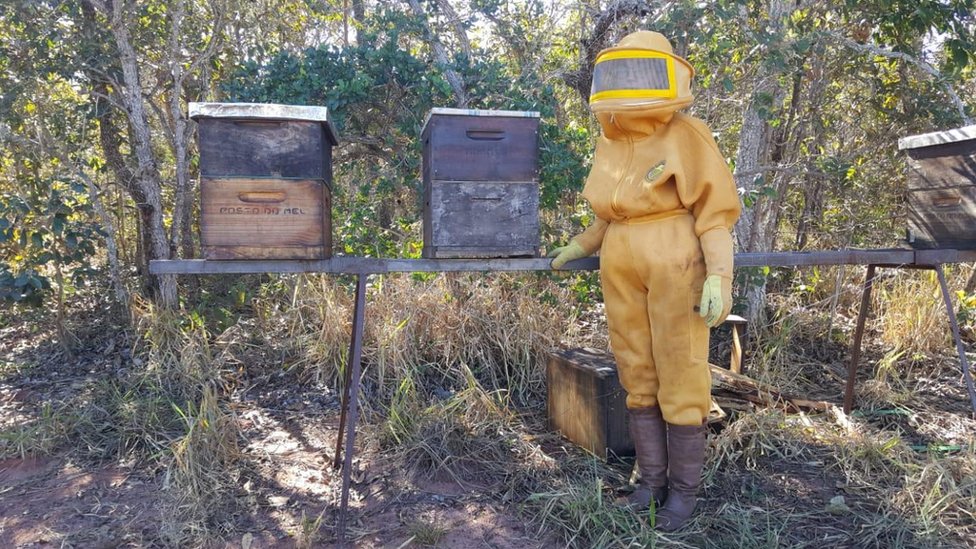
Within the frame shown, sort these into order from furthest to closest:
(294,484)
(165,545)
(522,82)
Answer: (522,82) → (294,484) → (165,545)

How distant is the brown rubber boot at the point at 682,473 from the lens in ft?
9.43

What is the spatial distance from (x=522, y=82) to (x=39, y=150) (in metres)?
3.83

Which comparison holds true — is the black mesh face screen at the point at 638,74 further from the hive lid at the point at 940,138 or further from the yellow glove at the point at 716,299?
the hive lid at the point at 940,138

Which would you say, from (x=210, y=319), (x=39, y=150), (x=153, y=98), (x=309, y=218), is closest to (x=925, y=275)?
(x=309, y=218)

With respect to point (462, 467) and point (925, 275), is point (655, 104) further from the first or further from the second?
point (925, 275)

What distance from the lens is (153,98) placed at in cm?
563

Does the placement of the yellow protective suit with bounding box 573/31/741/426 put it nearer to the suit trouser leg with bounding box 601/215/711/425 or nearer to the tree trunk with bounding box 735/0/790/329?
the suit trouser leg with bounding box 601/215/711/425

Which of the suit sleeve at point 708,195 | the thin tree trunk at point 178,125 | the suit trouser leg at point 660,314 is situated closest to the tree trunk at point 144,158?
the thin tree trunk at point 178,125

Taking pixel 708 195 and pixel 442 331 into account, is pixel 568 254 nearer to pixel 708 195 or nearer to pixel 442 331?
pixel 708 195

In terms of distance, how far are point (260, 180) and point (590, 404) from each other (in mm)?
2135

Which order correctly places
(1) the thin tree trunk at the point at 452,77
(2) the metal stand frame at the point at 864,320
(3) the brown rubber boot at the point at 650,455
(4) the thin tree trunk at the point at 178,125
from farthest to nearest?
(4) the thin tree trunk at the point at 178,125 → (1) the thin tree trunk at the point at 452,77 → (2) the metal stand frame at the point at 864,320 → (3) the brown rubber boot at the point at 650,455

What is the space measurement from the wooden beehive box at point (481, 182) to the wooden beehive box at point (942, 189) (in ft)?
7.47

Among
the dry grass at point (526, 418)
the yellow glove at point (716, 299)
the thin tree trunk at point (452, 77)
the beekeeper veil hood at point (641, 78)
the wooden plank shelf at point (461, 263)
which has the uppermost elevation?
the thin tree trunk at point (452, 77)

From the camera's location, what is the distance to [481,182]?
293 centimetres
